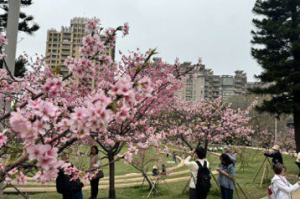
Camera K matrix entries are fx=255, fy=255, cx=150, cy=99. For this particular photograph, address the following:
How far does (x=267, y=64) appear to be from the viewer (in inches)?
512

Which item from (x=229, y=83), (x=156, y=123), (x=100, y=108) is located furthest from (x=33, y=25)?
(x=229, y=83)

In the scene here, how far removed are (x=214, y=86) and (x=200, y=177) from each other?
84.6 m

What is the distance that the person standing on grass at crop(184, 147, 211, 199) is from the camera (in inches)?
175

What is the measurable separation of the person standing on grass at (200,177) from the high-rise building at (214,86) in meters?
73.7

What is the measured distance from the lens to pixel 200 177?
176 inches

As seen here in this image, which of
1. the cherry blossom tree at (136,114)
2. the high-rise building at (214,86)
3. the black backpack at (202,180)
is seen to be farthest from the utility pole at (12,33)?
the high-rise building at (214,86)

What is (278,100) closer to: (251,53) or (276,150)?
(251,53)

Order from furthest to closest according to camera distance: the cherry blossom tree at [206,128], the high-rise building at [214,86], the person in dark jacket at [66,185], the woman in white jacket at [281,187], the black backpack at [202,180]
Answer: the high-rise building at [214,86] < the cherry blossom tree at [206,128] < the black backpack at [202,180] < the person in dark jacket at [66,185] < the woman in white jacket at [281,187]

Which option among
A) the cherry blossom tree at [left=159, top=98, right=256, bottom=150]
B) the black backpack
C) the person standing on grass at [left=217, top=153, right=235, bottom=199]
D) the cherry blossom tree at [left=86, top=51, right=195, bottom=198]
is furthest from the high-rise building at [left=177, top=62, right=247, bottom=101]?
the black backpack

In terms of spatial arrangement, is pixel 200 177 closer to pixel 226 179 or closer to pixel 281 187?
pixel 226 179

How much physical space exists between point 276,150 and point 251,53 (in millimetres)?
7668

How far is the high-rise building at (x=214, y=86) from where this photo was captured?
79312 mm

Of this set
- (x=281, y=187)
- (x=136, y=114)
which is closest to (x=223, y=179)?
(x=281, y=187)

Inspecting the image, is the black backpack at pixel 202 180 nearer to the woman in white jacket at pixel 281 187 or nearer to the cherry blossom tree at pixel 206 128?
the woman in white jacket at pixel 281 187
